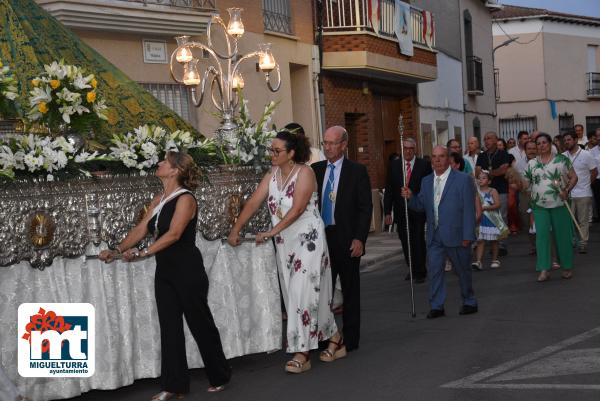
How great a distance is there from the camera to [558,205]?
1397 centimetres

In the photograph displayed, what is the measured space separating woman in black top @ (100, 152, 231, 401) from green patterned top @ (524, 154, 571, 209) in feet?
22.2

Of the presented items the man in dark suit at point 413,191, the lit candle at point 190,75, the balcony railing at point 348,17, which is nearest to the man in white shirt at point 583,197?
the man in dark suit at point 413,191

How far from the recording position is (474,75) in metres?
38.5

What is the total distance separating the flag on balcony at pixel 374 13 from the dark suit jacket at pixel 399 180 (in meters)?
10.6

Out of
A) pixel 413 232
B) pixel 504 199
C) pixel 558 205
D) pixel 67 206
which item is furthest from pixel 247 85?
pixel 67 206

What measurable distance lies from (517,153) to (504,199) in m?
4.27

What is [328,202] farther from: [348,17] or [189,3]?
[348,17]

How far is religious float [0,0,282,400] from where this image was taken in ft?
26.4

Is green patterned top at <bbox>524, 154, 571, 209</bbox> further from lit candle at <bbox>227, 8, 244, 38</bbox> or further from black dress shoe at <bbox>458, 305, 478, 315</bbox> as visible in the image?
lit candle at <bbox>227, 8, 244, 38</bbox>

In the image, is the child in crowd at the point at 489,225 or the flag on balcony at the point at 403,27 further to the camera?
the flag on balcony at the point at 403,27

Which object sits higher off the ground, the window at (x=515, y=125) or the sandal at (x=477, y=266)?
the window at (x=515, y=125)

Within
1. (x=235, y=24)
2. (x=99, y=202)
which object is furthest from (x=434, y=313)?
(x=235, y=24)

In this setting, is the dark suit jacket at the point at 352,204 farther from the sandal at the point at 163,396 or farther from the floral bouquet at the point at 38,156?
the floral bouquet at the point at 38,156

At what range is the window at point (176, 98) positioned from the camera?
1956 cm
